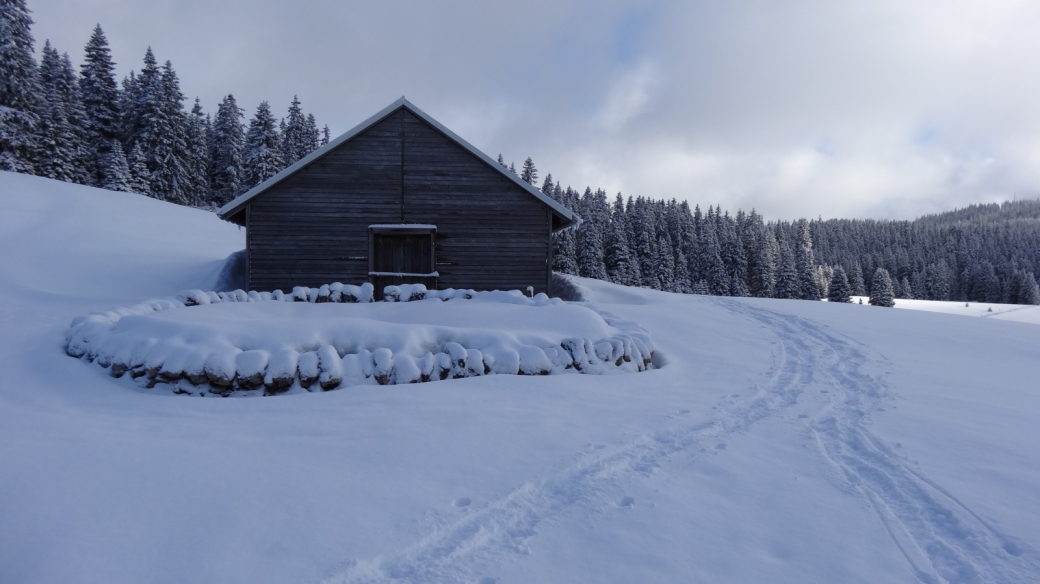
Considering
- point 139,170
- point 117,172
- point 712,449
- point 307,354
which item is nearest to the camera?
point 712,449

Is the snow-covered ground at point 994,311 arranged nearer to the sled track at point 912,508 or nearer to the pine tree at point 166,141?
the sled track at point 912,508

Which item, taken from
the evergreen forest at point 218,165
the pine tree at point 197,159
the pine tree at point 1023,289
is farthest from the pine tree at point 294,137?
the pine tree at point 1023,289

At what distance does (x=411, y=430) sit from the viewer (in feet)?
14.5

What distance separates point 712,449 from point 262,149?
42.5m

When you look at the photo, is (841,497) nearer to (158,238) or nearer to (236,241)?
(158,238)

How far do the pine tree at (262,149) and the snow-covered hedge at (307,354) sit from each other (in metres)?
35.1

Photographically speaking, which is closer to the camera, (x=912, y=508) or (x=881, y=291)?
(x=912, y=508)

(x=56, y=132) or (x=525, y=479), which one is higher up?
(x=56, y=132)

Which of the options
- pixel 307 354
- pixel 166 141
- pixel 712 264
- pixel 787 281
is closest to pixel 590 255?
pixel 712 264

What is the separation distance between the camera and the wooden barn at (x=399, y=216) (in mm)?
13281

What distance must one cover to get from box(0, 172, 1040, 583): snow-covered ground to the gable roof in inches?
253

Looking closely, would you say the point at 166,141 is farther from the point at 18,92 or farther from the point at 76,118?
the point at 18,92

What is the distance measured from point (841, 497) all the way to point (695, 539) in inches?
53.4

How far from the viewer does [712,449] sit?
4.30 metres
